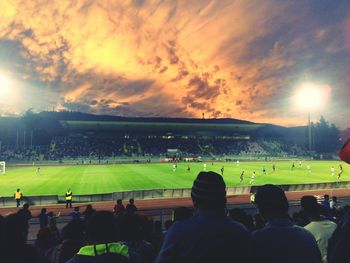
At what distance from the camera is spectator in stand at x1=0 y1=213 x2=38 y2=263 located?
9.98 feet

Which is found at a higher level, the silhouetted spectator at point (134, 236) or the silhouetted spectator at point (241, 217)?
the silhouetted spectator at point (134, 236)

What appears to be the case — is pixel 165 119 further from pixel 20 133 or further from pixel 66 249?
pixel 66 249

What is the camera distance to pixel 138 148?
299 ft

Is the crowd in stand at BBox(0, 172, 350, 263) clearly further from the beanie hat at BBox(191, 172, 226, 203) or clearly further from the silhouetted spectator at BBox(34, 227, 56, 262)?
the silhouetted spectator at BBox(34, 227, 56, 262)

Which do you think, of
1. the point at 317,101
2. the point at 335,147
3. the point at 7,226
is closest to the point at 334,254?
the point at 7,226

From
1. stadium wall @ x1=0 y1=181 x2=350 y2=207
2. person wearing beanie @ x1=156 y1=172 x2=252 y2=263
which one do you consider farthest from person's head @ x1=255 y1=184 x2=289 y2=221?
stadium wall @ x1=0 y1=181 x2=350 y2=207

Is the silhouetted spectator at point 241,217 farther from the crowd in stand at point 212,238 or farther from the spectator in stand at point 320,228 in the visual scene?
the crowd in stand at point 212,238

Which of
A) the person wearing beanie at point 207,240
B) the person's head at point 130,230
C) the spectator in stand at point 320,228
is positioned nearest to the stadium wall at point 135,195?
the person's head at point 130,230

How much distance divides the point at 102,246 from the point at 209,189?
128 cm

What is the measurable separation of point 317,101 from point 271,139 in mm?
34187

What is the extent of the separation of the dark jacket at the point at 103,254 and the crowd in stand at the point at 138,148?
71.2 meters

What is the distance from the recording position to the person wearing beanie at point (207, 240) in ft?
7.50

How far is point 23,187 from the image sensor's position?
3266cm

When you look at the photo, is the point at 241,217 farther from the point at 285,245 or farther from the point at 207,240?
the point at 207,240
